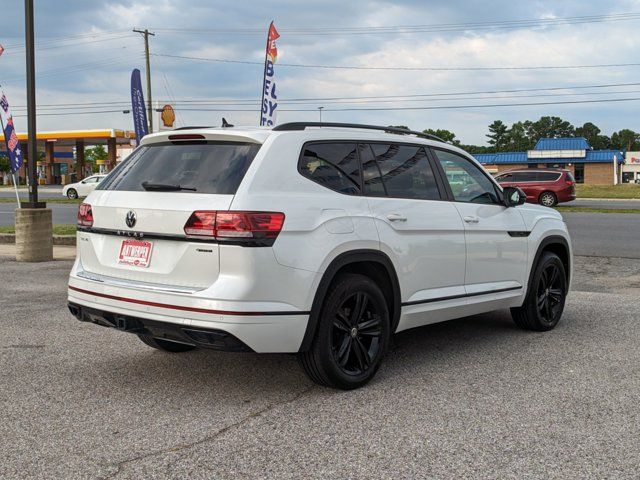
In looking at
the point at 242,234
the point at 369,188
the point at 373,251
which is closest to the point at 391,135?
the point at 369,188

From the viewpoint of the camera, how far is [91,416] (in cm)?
425

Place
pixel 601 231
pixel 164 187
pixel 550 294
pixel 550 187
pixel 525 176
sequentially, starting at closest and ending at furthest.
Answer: pixel 164 187 → pixel 550 294 → pixel 601 231 → pixel 550 187 → pixel 525 176

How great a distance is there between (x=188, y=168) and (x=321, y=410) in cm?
180

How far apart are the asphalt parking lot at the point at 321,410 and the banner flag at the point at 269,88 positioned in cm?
850

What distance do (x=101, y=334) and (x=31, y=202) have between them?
659 cm

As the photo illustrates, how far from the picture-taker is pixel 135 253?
15.2ft

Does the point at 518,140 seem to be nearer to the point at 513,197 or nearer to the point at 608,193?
the point at 608,193

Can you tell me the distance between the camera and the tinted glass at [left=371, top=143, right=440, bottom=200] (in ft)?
17.4

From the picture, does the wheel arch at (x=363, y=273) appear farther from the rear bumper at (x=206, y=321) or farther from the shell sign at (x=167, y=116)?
the shell sign at (x=167, y=116)

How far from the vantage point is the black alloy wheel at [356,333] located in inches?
187

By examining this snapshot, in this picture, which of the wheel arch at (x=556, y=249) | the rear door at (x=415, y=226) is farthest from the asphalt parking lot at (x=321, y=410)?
the wheel arch at (x=556, y=249)

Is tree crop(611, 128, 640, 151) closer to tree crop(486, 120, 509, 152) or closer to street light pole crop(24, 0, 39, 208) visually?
tree crop(486, 120, 509, 152)

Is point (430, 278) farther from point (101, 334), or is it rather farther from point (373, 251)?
point (101, 334)

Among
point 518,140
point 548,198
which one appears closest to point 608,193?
point 548,198
